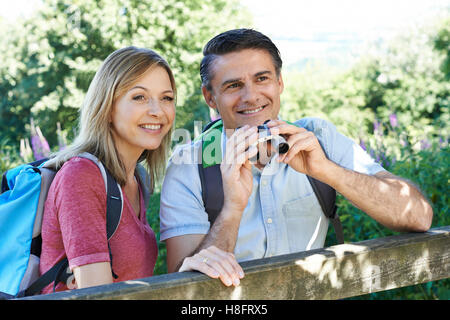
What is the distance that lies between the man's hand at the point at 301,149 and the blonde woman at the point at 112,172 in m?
0.69

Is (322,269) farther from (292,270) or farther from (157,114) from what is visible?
(157,114)

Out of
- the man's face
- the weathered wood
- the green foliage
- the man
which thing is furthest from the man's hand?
the green foliage

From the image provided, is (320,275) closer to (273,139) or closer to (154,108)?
(273,139)

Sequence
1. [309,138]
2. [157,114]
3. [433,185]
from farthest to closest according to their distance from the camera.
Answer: [433,185]
[157,114]
[309,138]

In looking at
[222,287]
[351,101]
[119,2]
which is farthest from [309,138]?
[351,101]

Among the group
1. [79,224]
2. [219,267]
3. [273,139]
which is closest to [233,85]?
[273,139]

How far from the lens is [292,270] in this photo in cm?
146

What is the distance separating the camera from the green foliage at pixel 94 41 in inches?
643

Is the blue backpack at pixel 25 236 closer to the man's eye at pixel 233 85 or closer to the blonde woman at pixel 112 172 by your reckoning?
the blonde woman at pixel 112 172

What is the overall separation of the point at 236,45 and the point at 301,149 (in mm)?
935

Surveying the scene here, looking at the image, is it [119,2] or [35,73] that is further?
[35,73]

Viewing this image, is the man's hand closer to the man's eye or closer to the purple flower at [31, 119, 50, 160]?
the man's eye

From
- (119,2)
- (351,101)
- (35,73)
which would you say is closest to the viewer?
(119,2)
